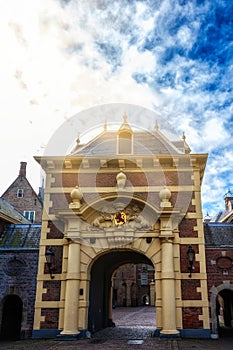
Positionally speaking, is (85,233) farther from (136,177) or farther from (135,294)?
(135,294)

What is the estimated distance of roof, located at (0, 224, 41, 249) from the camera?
15.7m

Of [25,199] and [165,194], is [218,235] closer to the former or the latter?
[165,194]

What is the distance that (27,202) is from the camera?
32.2 metres

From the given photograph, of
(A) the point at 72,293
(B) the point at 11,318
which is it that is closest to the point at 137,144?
(A) the point at 72,293

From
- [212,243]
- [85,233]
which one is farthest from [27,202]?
[212,243]

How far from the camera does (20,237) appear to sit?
641 inches

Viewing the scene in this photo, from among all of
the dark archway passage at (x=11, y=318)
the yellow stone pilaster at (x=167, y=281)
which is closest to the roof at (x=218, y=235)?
the yellow stone pilaster at (x=167, y=281)

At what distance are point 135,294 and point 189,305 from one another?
34652 millimetres

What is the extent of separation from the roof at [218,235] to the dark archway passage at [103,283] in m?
3.36

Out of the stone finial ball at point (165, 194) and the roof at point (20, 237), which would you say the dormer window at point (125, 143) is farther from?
the roof at point (20, 237)

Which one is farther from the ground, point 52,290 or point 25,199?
point 25,199

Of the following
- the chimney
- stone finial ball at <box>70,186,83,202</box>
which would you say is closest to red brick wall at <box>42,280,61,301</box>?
stone finial ball at <box>70,186,83,202</box>

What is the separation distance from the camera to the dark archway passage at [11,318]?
50.6 ft

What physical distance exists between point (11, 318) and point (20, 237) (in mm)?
3730
